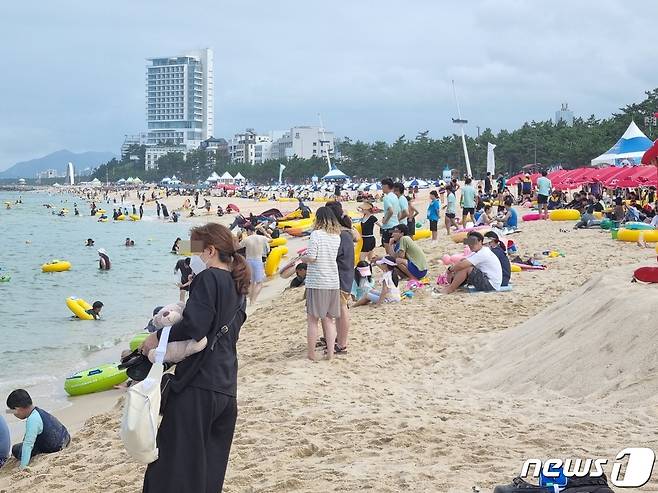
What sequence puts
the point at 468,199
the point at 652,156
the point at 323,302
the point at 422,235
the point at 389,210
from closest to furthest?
1. the point at 323,302
2. the point at 652,156
3. the point at 389,210
4. the point at 468,199
5. the point at 422,235

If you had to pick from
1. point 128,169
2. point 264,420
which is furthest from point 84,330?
point 128,169

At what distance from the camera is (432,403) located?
19.9 feet

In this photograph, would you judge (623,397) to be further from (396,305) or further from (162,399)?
(396,305)

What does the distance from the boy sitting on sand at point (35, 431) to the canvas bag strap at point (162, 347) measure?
3433 mm

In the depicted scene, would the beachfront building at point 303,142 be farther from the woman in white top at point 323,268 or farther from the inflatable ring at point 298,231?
the woman in white top at point 323,268

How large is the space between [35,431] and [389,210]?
743 centimetres

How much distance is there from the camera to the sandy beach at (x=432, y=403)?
4512 millimetres

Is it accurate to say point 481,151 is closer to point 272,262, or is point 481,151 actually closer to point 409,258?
point 272,262

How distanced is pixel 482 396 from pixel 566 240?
33.9ft

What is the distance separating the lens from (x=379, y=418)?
5543mm

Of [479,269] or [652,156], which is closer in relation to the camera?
[652,156]

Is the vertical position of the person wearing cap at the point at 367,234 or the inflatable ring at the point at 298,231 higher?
the person wearing cap at the point at 367,234

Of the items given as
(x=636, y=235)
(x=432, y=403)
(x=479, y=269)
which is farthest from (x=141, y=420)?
(x=636, y=235)

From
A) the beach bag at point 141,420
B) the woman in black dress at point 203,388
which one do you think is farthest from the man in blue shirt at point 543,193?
the beach bag at point 141,420
